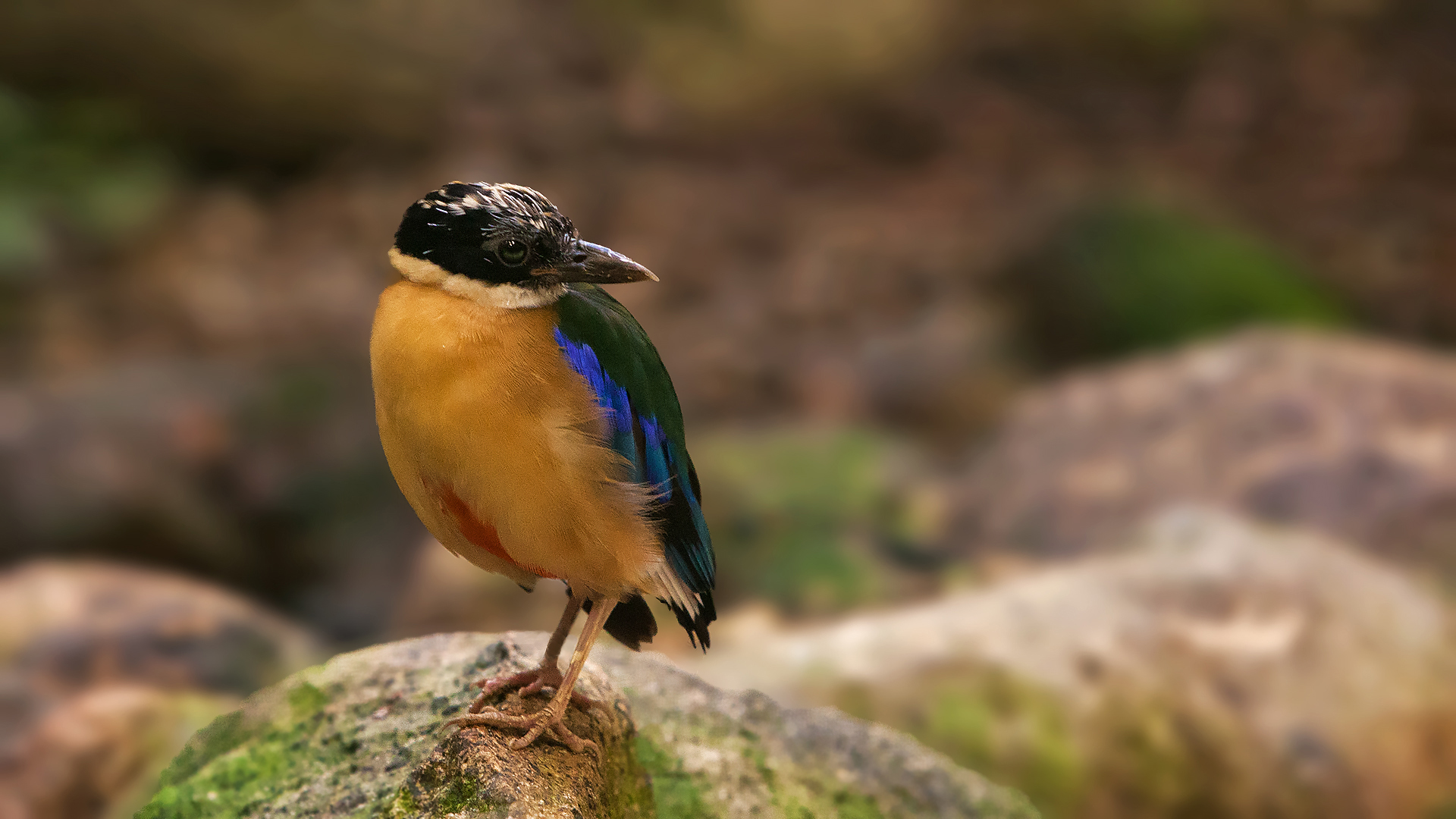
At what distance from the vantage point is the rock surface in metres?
2.50

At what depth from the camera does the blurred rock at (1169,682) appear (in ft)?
14.1

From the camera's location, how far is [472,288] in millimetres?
2469

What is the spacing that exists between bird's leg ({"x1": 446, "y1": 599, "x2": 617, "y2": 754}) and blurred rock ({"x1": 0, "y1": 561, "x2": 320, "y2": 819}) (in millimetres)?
2085

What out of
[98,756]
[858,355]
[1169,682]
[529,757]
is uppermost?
[858,355]

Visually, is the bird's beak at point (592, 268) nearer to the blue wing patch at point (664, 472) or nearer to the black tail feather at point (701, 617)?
the blue wing patch at point (664, 472)

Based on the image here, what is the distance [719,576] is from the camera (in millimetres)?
6355

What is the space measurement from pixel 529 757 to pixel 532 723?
0.10m

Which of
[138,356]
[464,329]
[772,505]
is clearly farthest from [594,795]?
[138,356]

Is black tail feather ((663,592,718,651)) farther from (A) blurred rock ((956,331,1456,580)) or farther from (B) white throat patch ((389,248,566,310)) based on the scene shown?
(A) blurred rock ((956,331,1456,580))

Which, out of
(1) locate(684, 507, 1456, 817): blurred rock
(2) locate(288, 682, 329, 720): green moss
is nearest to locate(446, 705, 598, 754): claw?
(2) locate(288, 682, 329, 720): green moss

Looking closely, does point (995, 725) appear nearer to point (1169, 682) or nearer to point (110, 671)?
point (1169, 682)

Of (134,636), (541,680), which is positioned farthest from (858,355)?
(541,680)

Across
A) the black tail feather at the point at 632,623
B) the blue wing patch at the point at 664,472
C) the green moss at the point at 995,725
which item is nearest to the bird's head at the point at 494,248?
the blue wing patch at the point at 664,472

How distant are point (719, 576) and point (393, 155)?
5.81 meters
